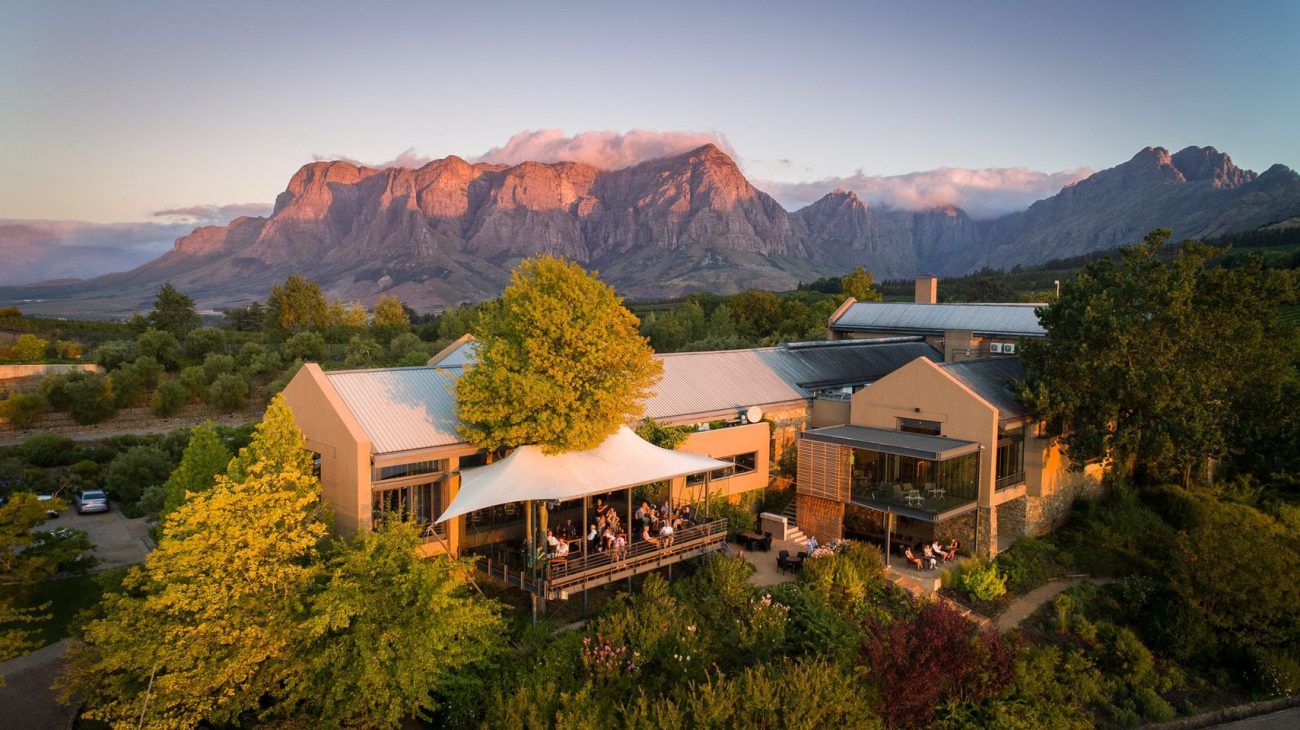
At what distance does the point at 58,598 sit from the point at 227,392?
108ft

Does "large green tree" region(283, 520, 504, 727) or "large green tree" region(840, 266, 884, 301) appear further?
"large green tree" region(840, 266, 884, 301)

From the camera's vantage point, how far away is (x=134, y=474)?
117 ft

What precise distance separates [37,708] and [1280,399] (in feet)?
135

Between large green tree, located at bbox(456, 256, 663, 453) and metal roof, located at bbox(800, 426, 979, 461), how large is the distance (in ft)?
24.4

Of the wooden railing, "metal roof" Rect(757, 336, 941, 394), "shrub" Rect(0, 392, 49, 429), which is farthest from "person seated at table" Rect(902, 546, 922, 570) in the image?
"shrub" Rect(0, 392, 49, 429)

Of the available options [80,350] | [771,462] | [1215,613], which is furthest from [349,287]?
[1215,613]

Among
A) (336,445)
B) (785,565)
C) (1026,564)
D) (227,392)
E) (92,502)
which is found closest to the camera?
(336,445)

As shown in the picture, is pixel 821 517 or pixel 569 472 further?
pixel 821 517

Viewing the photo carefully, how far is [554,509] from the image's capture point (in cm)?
2119

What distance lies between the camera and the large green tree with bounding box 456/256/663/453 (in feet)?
62.0

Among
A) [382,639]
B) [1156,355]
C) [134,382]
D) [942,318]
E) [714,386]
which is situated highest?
[942,318]

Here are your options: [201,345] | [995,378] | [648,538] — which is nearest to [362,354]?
[201,345]

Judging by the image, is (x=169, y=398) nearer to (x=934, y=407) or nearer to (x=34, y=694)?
(x=34, y=694)

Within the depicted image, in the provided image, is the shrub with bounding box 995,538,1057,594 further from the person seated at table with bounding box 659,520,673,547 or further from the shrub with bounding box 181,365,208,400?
the shrub with bounding box 181,365,208,400
